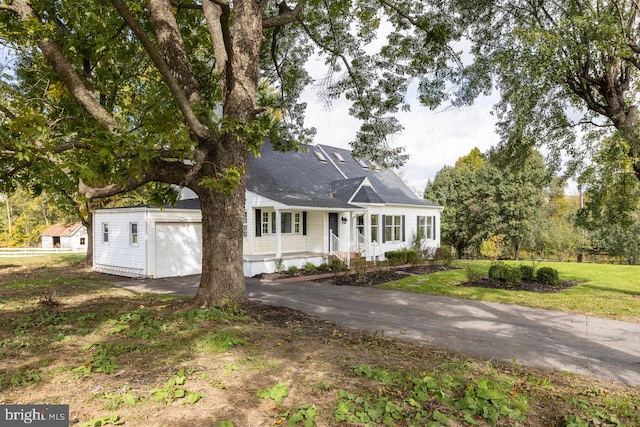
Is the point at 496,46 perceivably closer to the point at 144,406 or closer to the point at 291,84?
the point at 291,84

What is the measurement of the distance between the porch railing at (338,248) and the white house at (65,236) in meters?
40.5

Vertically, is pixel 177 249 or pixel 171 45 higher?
pixel 171 45

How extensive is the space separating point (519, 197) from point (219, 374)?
28609mm

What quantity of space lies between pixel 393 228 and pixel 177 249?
1228cm

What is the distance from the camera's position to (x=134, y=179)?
21.2 feet

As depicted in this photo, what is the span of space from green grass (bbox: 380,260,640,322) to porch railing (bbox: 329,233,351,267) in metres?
4.04

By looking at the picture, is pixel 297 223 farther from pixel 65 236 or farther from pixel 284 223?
pixel 65 236

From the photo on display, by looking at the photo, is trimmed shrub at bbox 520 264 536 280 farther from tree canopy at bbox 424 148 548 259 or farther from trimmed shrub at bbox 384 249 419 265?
tree canopy at bbox 424 148 548 259

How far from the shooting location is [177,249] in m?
15.5

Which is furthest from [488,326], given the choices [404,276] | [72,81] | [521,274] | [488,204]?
[488,204]

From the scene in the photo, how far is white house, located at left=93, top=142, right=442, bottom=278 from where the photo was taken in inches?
600

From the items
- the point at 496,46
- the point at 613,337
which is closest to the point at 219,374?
the point at 613,337

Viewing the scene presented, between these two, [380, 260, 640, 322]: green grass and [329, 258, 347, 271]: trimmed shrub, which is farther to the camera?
[329, 258, 347, 271]: trimmed shrub

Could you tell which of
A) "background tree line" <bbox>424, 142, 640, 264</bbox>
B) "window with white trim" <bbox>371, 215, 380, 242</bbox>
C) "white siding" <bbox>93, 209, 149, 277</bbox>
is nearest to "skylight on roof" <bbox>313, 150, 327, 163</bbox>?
"window with white trim" <bbox>371, 215, 380, 242</bbox>
